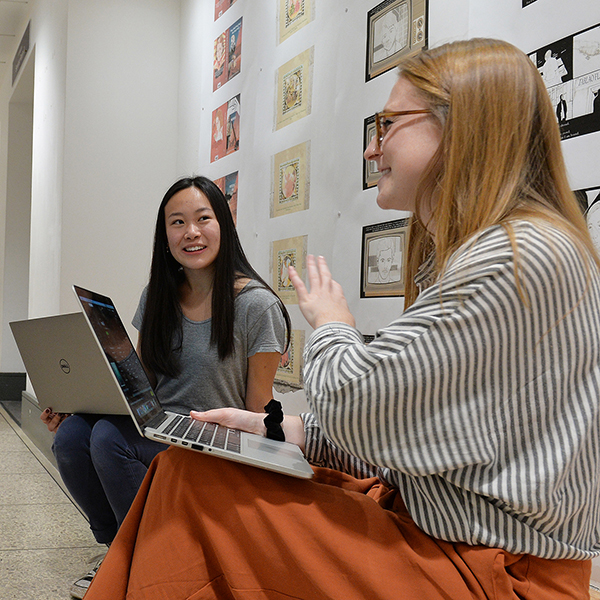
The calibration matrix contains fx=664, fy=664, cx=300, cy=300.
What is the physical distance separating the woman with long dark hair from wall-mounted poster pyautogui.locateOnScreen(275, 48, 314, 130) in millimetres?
689

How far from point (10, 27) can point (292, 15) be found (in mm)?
4677

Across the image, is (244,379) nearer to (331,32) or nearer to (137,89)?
(331,32)

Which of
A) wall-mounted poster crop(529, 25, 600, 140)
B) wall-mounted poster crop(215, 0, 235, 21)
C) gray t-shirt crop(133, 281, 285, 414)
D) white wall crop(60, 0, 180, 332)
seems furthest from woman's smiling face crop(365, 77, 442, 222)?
white wall crop(60, 0, 180, 332)

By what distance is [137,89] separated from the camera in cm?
393

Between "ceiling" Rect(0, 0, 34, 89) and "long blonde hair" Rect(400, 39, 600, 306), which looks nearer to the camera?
"long blonde hair" Rect(400, 39, 600, 306)

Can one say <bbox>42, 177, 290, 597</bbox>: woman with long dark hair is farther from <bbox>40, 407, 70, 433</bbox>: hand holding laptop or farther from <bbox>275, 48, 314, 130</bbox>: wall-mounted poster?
<bbox>275, 48, 314, 130</bbox>: wall-mounted poster

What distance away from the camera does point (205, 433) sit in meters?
1.04

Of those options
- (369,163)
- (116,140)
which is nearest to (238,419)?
(369,163)

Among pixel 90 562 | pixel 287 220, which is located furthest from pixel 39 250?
pixel 90 562

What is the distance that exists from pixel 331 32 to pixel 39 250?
2986 mm

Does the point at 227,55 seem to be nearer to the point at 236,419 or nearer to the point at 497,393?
the point at 236,419

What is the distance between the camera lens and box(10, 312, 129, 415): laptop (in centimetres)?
159

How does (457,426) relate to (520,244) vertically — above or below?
below

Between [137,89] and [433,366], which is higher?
[137,89]
